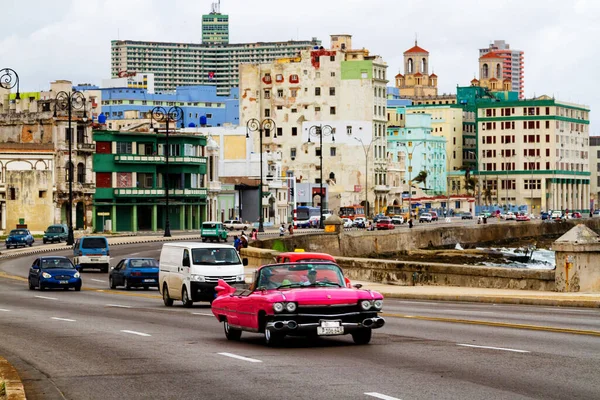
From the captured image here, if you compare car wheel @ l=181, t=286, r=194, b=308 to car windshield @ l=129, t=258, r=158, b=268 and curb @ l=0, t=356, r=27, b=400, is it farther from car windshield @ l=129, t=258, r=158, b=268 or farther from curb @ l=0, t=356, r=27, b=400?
curb @ l=0, t=356, r=27, b=400

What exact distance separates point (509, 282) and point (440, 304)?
5822 millimetres

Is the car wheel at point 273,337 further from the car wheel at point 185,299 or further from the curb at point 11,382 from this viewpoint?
the car wheel at point 185,299

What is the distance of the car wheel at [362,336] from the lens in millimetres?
19500

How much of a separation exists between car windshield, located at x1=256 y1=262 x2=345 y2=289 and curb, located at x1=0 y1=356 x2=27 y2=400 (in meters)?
4.34

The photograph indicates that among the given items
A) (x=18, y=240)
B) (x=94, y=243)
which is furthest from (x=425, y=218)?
(x=94, y=243)

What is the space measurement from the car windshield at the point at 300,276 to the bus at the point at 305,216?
111549 mm

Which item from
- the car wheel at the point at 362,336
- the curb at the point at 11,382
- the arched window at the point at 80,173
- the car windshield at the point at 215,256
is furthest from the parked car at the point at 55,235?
the curb at the point at 11,382

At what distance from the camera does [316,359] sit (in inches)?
690

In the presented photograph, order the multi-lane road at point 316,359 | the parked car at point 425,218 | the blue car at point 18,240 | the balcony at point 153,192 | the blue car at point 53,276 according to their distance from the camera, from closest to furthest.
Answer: the multi-lane road at point 316,359, the blue car at point 53,276, the blue car at point 18,240, the balcony at point 153,192, the parked car at point 425,218

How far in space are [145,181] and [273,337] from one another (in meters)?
108

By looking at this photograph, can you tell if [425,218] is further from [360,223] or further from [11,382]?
[11,382]

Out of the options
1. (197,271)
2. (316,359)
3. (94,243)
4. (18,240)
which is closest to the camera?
(316,359)

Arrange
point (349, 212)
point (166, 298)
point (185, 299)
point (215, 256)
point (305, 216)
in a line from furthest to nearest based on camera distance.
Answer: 1. point (349, 212)
2. point (305, 216)
3. point (166, 298)
4. point (215, 256)
5. point (185, 299)

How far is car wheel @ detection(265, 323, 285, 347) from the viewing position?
19.0m
